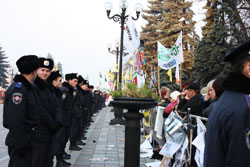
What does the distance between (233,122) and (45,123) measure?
119 inches

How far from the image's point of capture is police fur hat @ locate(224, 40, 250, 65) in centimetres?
205

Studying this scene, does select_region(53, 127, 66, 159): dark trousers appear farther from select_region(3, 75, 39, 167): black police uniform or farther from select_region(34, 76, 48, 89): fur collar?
select_region(3, 75, 39, 167): black police uniform

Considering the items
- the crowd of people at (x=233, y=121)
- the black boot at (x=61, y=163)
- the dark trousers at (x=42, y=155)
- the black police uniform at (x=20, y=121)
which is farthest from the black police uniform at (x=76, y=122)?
the crowd of people at (x=233, y=121)

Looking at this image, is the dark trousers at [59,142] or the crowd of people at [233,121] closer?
the crowd of people at [233,121]

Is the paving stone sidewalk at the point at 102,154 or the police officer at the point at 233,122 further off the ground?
the police officer at the point at 233,122

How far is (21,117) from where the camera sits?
3.48m

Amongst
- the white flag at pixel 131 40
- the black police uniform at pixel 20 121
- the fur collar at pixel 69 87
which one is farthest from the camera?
the white flag at pixel 131 40

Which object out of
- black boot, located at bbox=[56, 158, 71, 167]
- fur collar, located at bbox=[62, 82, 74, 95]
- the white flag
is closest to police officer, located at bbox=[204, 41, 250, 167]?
black boot, located at bbox=[56, 158, 71, 167]

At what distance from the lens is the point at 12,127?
344 centimetres

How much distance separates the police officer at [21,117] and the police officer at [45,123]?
0.46 metres

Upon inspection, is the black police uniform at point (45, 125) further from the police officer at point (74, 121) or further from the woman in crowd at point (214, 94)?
the police officer at point (74, 121)

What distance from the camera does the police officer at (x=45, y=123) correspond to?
4.27 metres

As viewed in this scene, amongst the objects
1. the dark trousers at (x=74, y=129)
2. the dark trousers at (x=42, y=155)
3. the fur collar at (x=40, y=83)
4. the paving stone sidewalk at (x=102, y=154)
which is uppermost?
the fur collar at (x=40, y=83)

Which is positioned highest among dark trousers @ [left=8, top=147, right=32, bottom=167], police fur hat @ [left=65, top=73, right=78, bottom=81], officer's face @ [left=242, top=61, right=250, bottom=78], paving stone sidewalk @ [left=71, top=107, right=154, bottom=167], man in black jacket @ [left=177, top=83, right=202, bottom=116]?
police fur hat @ [left=65, top=73, right=78, bottom=81]
